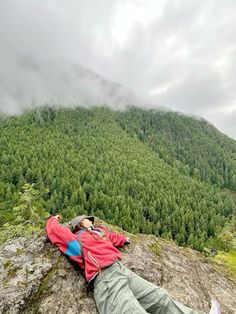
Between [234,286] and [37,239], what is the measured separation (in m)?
5.87

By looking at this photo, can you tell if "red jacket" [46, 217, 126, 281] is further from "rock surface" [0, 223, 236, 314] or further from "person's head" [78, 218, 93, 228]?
"rock surface" [0, 223, 236, 314]

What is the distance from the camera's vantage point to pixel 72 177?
13538cm

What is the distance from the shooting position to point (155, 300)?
24.3 feet

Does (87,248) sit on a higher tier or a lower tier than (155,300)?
higher

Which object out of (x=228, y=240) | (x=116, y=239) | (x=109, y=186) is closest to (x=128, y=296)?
(x=116, y=239)

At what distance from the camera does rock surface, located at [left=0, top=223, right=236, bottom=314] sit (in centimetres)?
750

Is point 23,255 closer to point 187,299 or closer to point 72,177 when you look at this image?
point 187,299

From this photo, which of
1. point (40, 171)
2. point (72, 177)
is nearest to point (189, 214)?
point (72, 177)

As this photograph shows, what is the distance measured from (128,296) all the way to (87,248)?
5.12ft

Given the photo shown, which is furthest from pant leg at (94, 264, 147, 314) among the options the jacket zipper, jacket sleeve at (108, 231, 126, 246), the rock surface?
jacket sleeve at (108, 231, 126, 246)

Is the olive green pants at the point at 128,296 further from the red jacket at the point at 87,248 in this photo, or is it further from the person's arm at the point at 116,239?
the person's arm at the point at 116,239

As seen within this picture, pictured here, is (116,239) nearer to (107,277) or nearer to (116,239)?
(116,239)

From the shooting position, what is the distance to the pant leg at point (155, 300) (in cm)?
727

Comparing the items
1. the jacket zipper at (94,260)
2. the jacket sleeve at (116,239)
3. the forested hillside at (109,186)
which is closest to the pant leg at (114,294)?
the jacket zipper at (94,260)
